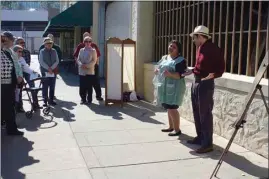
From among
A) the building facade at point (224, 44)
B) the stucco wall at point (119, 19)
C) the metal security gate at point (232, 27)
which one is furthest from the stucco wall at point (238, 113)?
the stucco wall at point (119, 19)

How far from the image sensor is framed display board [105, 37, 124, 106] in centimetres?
885

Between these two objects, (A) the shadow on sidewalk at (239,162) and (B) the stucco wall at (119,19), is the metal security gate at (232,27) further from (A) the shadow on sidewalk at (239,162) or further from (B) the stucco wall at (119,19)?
(B) the stucco wall at (119,19)

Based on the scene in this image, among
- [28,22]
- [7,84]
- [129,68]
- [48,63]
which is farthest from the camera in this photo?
[28,22]

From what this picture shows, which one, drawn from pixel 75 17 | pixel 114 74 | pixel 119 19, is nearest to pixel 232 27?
pixel 114 74

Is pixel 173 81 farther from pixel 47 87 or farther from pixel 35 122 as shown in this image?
pixel 47 87

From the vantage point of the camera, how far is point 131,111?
27.5ft

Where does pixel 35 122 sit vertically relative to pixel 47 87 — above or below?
below

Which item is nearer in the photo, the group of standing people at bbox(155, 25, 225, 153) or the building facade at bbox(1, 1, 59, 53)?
the group of standing people at bbox(155, 25, 225, 153)

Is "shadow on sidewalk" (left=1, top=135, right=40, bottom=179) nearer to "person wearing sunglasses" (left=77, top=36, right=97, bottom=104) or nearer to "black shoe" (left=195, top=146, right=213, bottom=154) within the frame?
"black shoe" (left=195, top=146, right=213, bottom=154)

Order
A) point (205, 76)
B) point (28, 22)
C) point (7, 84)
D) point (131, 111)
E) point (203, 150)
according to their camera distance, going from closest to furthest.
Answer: point (205, 76) < point (203, 150) < point (7, 84) < point (131, 111) < point (28, 22)

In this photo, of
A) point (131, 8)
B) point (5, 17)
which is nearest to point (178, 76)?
point (131, 8)

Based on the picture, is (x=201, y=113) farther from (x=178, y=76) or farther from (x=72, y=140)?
(x=72, y=140)

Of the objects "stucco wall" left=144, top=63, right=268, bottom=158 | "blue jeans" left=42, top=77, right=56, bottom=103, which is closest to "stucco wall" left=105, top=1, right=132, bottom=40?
"blue jeans" left=42, top=77, right=56, bottom=103

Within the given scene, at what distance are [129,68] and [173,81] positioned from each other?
3.68 meters
